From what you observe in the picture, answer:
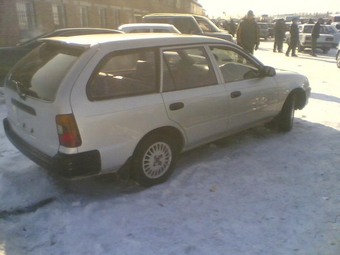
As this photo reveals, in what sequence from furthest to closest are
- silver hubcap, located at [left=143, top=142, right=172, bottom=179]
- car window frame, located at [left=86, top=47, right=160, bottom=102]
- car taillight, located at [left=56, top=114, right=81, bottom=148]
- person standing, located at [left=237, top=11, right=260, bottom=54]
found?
person standing, located at [left=237, top=11, right=260, bottom=54], silver hubcap, located at [left=143, top=142, right=172, bottom=179], car window frame, located at [left=86, top=47, right=160, bottom=102], car taillight, located at [left=56, top=114, right=81, bottom=148]

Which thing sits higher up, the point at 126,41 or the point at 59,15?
the point at 59,15

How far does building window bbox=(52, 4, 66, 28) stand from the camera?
1755cm

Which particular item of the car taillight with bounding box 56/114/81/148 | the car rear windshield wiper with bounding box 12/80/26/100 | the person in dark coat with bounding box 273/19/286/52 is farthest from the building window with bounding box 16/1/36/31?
the car taillight with bounding box 56/114/81/148

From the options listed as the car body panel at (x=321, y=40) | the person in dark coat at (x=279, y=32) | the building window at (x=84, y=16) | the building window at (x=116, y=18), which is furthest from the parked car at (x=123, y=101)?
the building window at (x=116, y=18)

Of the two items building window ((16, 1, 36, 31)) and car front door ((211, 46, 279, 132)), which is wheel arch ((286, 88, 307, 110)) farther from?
building window ((16, 1, 36, 31))

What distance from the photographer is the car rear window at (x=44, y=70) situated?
9.91ft

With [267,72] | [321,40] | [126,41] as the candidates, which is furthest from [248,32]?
[321,40]

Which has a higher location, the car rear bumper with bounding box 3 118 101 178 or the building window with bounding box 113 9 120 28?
the building window with bounding box 113 9 120 28

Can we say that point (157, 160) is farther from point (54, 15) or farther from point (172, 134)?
point (54, 15)

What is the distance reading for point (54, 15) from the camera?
690 inches

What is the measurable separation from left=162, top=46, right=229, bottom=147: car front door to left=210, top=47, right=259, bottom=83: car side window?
0.78 feet

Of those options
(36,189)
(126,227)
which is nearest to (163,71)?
(126,227)

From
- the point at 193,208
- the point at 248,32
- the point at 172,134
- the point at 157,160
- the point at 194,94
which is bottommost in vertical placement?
the point at 193,208

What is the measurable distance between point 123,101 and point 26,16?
48.9ft
